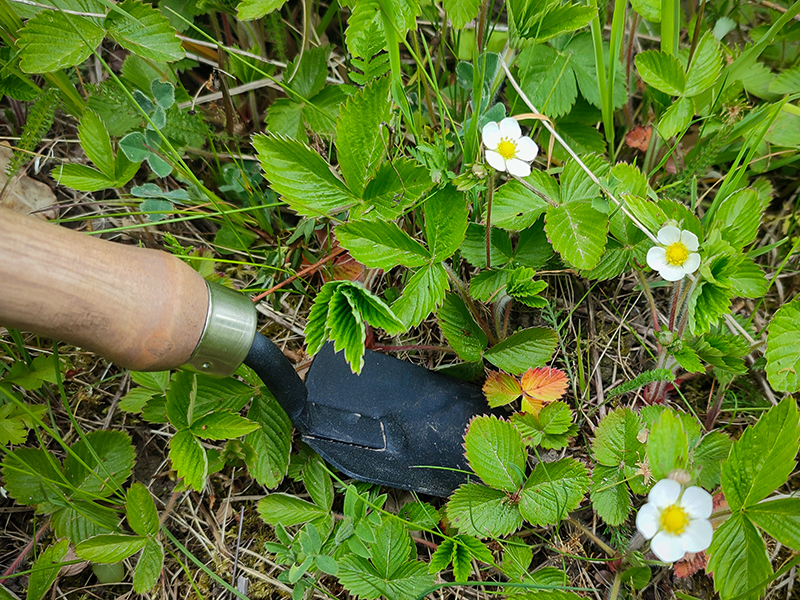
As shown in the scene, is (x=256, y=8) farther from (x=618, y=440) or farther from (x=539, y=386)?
(x=618, y=440)

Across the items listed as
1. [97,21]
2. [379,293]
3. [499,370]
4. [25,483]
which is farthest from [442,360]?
[97,21]

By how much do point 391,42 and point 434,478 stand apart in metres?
1.16

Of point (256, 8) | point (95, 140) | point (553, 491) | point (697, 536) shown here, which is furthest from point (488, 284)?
point (95, 140)

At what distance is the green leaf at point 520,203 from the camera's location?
1560 mm

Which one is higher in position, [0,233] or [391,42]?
[391,42]

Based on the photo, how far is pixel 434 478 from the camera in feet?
5.29

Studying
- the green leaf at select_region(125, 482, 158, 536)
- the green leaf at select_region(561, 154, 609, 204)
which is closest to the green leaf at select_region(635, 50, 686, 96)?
the green leaf at select_region(561, 154, 609, 204)

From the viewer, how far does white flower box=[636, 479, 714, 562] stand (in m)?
1.08

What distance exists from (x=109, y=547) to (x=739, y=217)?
1.83 meters

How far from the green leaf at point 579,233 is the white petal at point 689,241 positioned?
0.61ft

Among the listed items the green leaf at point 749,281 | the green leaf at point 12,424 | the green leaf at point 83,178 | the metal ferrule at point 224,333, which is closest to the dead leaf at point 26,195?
the green leaf at point 83,178

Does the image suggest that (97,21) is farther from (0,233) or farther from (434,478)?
(434,478)

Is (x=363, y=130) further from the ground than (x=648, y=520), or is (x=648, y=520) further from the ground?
(x=363, y=130)

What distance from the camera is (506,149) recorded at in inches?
56.8
